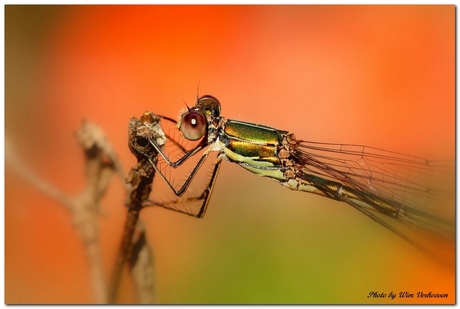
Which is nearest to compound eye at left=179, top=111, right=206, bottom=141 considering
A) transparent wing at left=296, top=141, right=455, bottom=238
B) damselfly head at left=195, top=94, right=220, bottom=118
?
damselfly head at left=195, top=94, right=220, bottom=118

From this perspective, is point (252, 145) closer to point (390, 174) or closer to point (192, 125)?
point (192, 125)

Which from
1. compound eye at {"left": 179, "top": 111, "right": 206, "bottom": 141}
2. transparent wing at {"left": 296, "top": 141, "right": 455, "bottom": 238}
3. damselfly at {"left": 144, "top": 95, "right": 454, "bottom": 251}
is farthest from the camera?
transparent wing at {"left": 296, "top": 141, "right": 455, "bottom": 238}

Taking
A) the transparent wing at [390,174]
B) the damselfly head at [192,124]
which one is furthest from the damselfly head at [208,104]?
the transparent wing at [390,174]

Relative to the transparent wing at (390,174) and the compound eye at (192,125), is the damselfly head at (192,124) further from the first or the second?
the transparent wing at (390,174)

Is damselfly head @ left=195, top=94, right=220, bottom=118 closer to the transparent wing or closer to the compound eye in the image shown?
the compound eye

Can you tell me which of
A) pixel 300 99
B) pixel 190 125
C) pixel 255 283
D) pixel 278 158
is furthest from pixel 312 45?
pixel 255 283

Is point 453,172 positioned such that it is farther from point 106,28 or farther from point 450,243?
point 106,28
